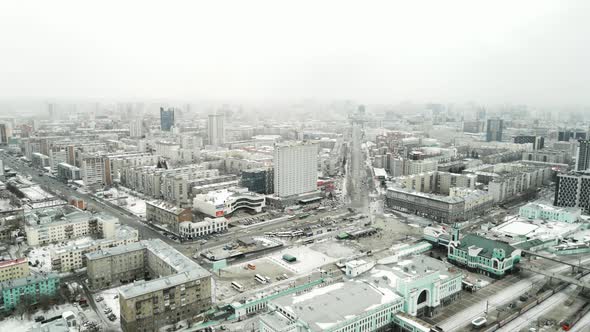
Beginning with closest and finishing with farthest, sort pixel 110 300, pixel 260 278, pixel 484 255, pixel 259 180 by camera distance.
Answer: pixel 110 300 → pixel 260 278 → pixel 484 255 → pixel 259 180

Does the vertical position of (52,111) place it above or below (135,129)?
above

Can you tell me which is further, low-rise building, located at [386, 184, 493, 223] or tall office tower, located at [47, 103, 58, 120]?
tall office tower, located at [47, 103, 58, 120]

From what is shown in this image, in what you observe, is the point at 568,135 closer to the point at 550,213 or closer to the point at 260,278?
the point at 550,213

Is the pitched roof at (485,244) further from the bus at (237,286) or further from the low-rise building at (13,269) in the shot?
the low-rise building at (13,269)

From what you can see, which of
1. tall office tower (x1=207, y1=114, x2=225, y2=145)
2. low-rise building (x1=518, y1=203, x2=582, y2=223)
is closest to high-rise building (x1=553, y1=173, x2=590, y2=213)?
low-rise building (x1=518, y1=203, x2=582, y2=223)

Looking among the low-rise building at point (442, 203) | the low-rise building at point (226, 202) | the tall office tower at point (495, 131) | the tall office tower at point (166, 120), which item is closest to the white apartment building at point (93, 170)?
the low-rise building at point (226, 202)

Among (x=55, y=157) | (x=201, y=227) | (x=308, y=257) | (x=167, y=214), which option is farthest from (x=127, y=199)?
(x=308, y=257)

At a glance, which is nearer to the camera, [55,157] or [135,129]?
[55,157]

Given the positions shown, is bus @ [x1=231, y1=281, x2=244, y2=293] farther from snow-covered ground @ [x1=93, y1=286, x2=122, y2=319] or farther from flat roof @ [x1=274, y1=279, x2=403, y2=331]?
snow-covered ground @ [x1=93, y1=286, x2=122, y2=319]
